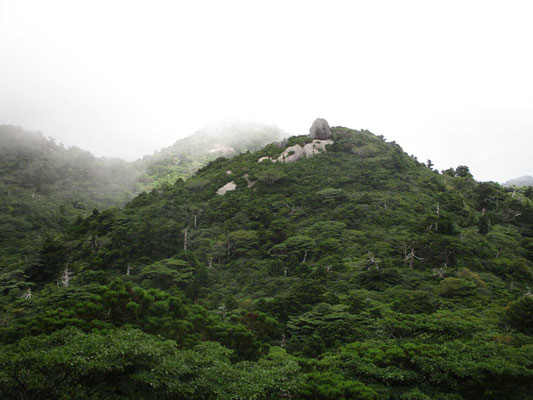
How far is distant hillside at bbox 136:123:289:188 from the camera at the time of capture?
11575 centimetres

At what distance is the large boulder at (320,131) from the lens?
267 ft

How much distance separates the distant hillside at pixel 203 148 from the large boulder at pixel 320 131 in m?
40.6

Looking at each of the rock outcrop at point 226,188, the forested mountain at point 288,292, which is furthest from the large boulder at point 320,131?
the rock outcrop at point 226,188

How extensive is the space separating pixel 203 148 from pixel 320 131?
212 feet

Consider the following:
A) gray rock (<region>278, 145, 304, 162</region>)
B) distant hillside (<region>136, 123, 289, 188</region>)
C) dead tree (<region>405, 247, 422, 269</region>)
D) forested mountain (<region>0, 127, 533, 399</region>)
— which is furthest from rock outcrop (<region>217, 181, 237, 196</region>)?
distant hillside (<region>136, 123, 289, 188</region>)

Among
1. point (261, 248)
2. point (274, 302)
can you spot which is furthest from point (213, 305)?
point (261, 248)

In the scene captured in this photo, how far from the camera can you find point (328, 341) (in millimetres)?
25344

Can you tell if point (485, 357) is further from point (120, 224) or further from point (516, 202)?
point (516, 202)

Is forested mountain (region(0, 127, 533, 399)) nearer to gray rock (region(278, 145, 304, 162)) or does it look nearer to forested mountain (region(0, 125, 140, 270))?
gray rock (region(278, 145, 304, 162))

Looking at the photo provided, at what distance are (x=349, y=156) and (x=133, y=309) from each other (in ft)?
200

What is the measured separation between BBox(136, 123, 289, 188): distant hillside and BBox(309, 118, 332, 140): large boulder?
1600 inches

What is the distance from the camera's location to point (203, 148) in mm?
137000

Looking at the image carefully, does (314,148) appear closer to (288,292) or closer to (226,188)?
(226,188)

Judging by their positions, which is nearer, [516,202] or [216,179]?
[516,202]
